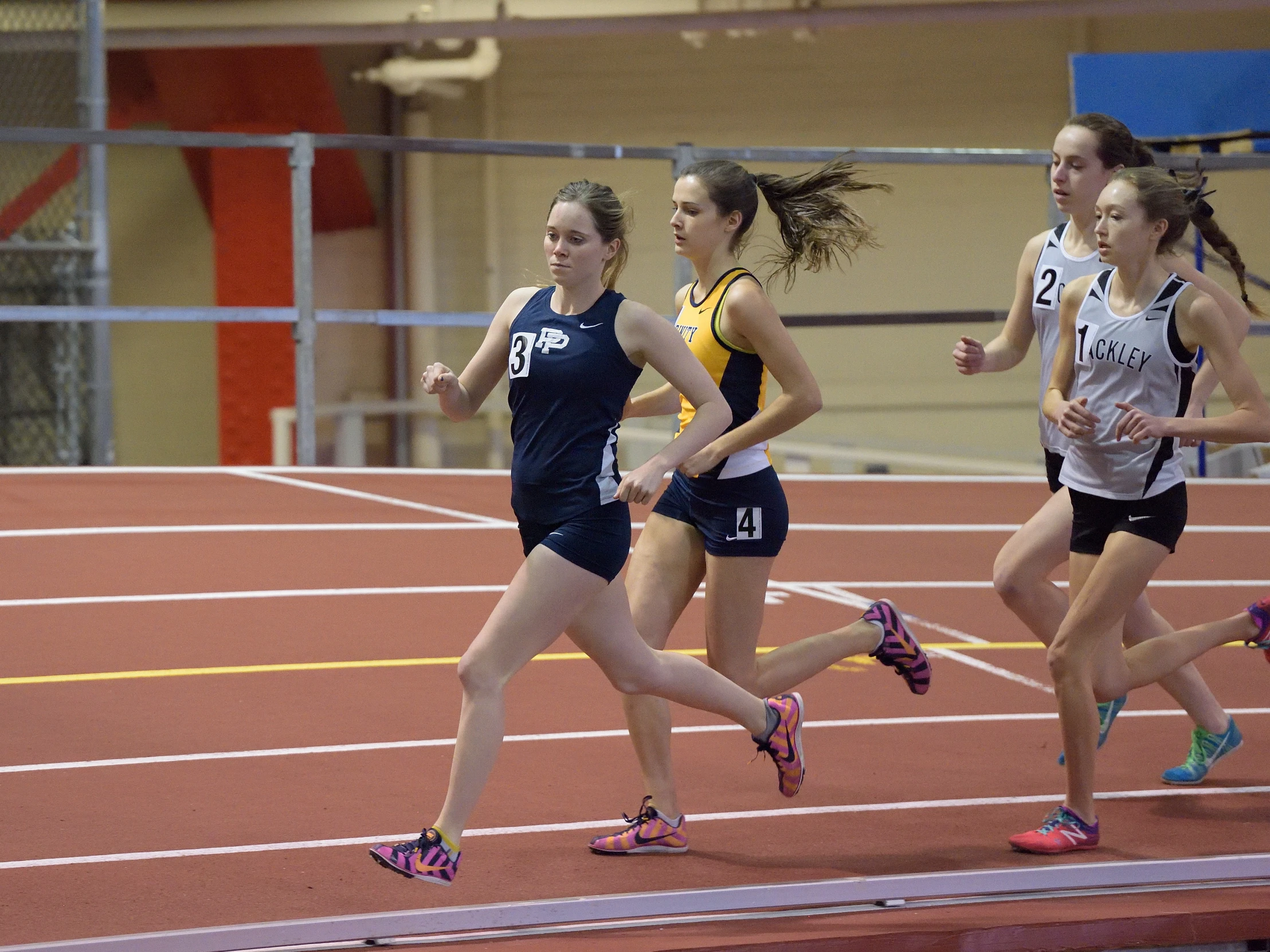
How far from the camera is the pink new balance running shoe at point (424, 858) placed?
143 inches

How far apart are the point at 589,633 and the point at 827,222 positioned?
1.49 m

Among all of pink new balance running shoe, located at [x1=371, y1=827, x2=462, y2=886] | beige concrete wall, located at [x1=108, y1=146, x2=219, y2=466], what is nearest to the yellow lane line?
pink new balance running shoe, located at [x1=371, y1=827, x2=462, y2=886]

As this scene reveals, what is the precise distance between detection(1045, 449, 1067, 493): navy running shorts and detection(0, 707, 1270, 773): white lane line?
106cm

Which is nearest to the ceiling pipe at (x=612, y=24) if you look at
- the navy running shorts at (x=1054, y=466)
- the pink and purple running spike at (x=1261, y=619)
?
the navy running shorts at (x=1054, y=466)

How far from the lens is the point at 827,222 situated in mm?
4754

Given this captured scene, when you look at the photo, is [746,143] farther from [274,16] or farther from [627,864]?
[627,864]

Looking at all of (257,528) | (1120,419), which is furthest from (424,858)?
(257,528)

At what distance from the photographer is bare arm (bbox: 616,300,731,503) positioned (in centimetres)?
393

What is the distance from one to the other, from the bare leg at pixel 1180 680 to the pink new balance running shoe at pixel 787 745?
1207mm

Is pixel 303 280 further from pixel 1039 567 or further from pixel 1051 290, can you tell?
pixel 1039 567

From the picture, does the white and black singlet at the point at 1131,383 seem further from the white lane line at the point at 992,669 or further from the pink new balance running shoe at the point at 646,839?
the white lane line at the point at 992,669

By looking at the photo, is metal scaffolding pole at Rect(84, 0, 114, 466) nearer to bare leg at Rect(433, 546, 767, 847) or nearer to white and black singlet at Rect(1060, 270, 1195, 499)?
bare leg at Rect(433, 546, 767, 847)

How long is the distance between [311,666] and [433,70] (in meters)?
10.2

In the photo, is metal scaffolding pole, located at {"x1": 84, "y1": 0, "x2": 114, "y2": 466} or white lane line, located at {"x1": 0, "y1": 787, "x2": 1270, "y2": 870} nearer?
white lane line, located at {"x1": 0, "y1": 787, "x2": 1270, "y2": 870}
